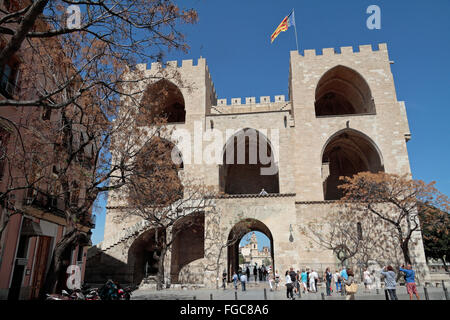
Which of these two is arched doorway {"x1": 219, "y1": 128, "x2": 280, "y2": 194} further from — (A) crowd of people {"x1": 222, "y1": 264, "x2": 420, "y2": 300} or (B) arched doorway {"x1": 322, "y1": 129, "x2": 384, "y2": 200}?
(A) crowd of people {"x1": 222, "y1": 264, "x2": 420, "y2": 300}

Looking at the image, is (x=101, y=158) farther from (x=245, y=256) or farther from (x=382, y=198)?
(x=245, y=256)

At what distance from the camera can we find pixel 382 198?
18.8 meters

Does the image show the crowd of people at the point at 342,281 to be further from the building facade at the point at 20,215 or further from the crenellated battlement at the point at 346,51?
the crenellated battlement at the point at 346,51

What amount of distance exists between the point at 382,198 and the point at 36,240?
18448 mm

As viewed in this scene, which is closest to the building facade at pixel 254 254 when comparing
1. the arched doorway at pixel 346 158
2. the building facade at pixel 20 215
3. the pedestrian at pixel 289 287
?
the arched doorway at pixel 346 158

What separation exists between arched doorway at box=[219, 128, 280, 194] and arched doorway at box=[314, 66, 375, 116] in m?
7.48

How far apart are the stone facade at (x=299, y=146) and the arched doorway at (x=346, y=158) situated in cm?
12

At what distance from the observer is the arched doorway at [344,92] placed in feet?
84.7

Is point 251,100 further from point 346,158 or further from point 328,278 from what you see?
point 328,278

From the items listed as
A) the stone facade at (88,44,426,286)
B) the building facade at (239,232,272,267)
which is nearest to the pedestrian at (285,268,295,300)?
the stone facade at (88,44,426,286)

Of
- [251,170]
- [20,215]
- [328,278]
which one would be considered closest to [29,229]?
[20,215]

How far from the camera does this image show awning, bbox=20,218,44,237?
1303cm

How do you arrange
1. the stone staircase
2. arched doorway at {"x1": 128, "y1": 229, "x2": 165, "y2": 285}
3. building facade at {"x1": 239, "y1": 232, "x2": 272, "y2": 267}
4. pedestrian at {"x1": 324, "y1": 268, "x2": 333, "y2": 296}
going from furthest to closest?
building facade at {"x1": 239, "y1": 232, "x2": 272, "y2": 267}, arched doorway at {"x1": 128, "y1": 229, "x2": 165, "y2": 285}, the stone staircase, pedestrian at {"x1": 324, "y1": 268, "x2": 333, "y2": 296}
